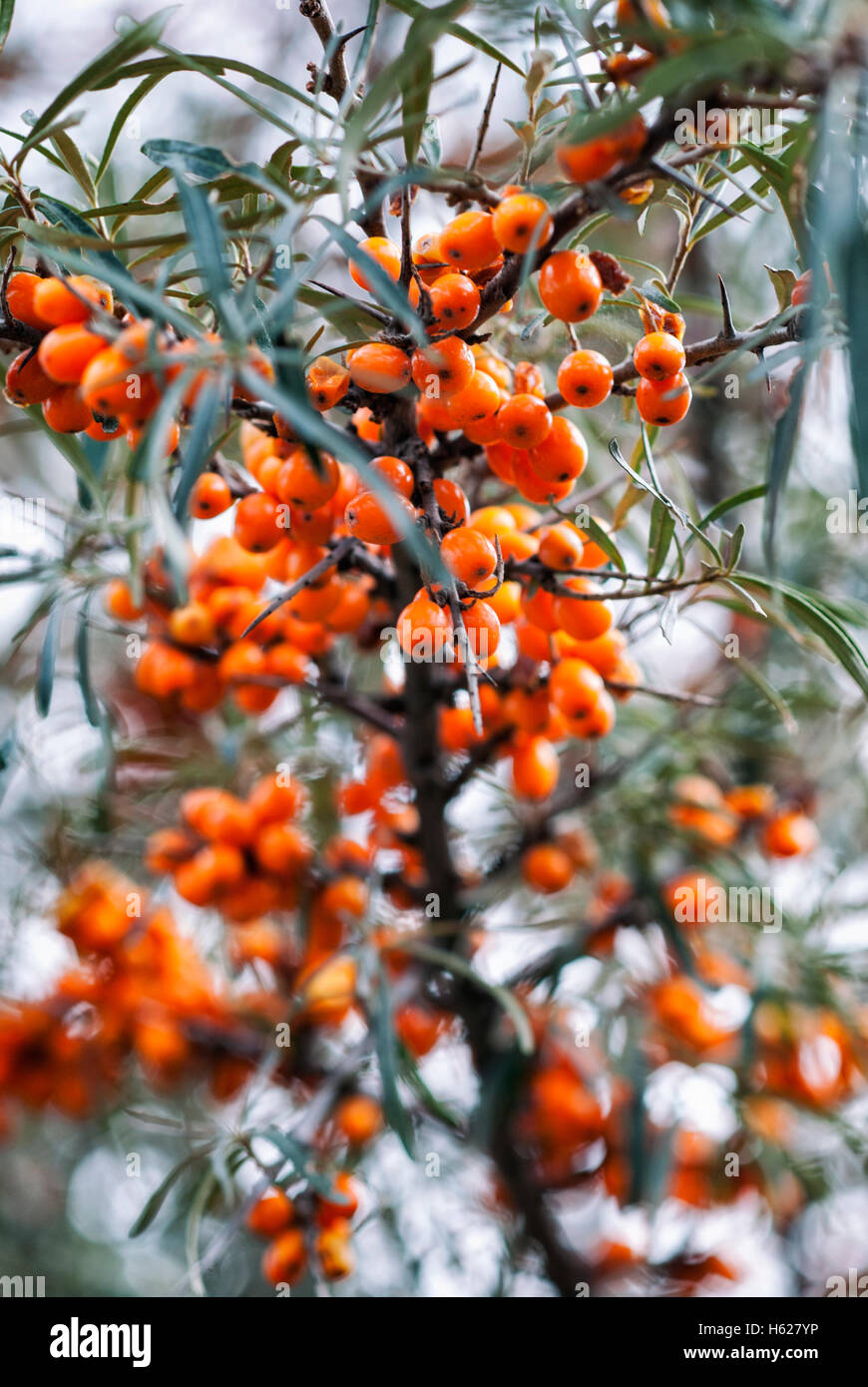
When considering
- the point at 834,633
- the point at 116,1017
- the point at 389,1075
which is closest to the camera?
the point at 834,633

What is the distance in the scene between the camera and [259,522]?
0.76 m

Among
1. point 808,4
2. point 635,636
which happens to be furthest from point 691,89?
point 635,636

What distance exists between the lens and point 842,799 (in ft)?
4.84

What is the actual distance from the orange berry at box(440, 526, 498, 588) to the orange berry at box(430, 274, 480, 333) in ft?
0.47

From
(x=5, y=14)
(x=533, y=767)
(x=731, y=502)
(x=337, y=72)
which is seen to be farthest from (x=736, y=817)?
(x=5, y=14)

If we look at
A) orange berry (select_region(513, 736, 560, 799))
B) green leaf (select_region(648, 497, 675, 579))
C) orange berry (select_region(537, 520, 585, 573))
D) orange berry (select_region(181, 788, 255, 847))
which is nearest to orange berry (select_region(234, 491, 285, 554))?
orange berry (select_region(537, 520, 585, 573))

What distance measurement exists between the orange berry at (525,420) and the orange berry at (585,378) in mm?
22

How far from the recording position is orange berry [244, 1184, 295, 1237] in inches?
41.1

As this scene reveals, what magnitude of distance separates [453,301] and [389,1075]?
69 cm

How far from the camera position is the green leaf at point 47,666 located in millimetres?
813

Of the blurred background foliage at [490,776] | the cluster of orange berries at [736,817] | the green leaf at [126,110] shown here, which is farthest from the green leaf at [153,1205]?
the green leaf at [126,110]

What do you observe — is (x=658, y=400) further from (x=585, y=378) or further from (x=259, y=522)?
(x=259, y=522)

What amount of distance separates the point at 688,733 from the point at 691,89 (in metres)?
1.06

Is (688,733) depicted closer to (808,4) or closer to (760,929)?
(760,929)
